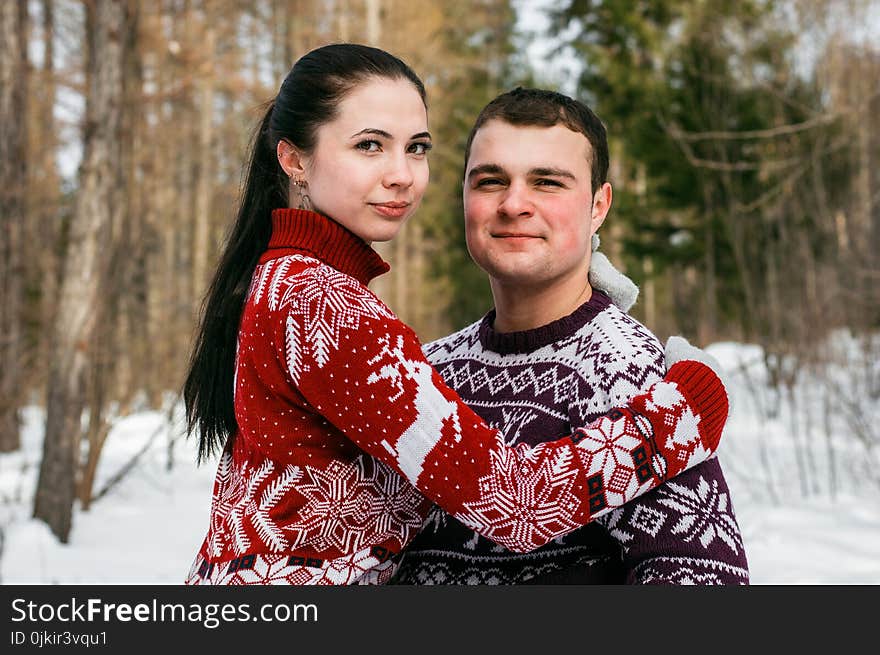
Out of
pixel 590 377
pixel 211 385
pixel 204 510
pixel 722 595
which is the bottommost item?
pixel 204 510

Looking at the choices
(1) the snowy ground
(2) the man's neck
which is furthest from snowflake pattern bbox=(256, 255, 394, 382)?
(1) the snowy ground

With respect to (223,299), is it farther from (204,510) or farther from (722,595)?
(204,510)

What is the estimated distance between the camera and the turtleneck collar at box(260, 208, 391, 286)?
201 centimetres

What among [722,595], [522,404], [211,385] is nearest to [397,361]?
[522,404]

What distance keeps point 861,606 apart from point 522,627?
79 centimetres

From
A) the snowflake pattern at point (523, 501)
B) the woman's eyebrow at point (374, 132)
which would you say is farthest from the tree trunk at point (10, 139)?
the snowflake pattern at point (523, 501)

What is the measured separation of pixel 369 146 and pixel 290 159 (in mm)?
210

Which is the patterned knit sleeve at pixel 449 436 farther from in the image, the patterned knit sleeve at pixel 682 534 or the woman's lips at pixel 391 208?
the woman's lips at pixel 391 208

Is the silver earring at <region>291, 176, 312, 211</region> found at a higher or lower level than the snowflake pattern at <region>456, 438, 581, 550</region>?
higher

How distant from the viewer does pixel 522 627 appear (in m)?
1.97

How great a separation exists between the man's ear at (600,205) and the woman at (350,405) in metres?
0.48

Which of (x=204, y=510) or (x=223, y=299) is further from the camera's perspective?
(x=204, y=510)

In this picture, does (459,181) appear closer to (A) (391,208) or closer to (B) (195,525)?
(B) (195,525)

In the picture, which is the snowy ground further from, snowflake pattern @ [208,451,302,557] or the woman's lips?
snowflake pattern @ [208,451,302,557]
